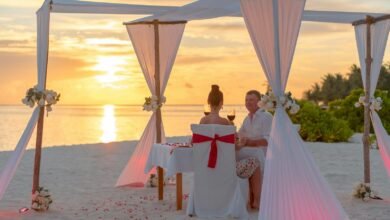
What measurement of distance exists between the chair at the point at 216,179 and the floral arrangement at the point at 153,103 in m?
1.99

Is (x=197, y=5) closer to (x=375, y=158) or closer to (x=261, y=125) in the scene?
(x=261, y=125)

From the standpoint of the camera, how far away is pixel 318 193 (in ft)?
19.6

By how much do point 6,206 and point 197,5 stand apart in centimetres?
348

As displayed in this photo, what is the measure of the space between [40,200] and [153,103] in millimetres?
2138

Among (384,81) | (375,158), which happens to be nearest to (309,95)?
(384,81)

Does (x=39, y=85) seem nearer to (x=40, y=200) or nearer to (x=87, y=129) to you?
(x=40, y=200)

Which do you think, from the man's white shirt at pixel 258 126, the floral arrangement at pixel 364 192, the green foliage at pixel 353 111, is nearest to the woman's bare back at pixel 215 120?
the man's white shirt at pixel 258 126

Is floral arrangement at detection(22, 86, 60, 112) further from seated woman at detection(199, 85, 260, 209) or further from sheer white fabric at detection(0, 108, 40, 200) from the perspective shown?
seated woman at detection(199, 85, 260, 209)

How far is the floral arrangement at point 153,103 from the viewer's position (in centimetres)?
860

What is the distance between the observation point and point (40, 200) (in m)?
7.26

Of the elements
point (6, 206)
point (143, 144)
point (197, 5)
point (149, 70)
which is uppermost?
point (197, 5)

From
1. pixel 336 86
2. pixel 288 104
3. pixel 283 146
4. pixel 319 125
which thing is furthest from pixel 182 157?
pixel 336 86

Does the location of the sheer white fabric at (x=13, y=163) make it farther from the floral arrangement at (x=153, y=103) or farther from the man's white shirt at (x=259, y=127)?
the man's white shirt at (x=259, y=127)

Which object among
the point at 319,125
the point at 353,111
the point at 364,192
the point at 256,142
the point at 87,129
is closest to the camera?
the point at 256,142
